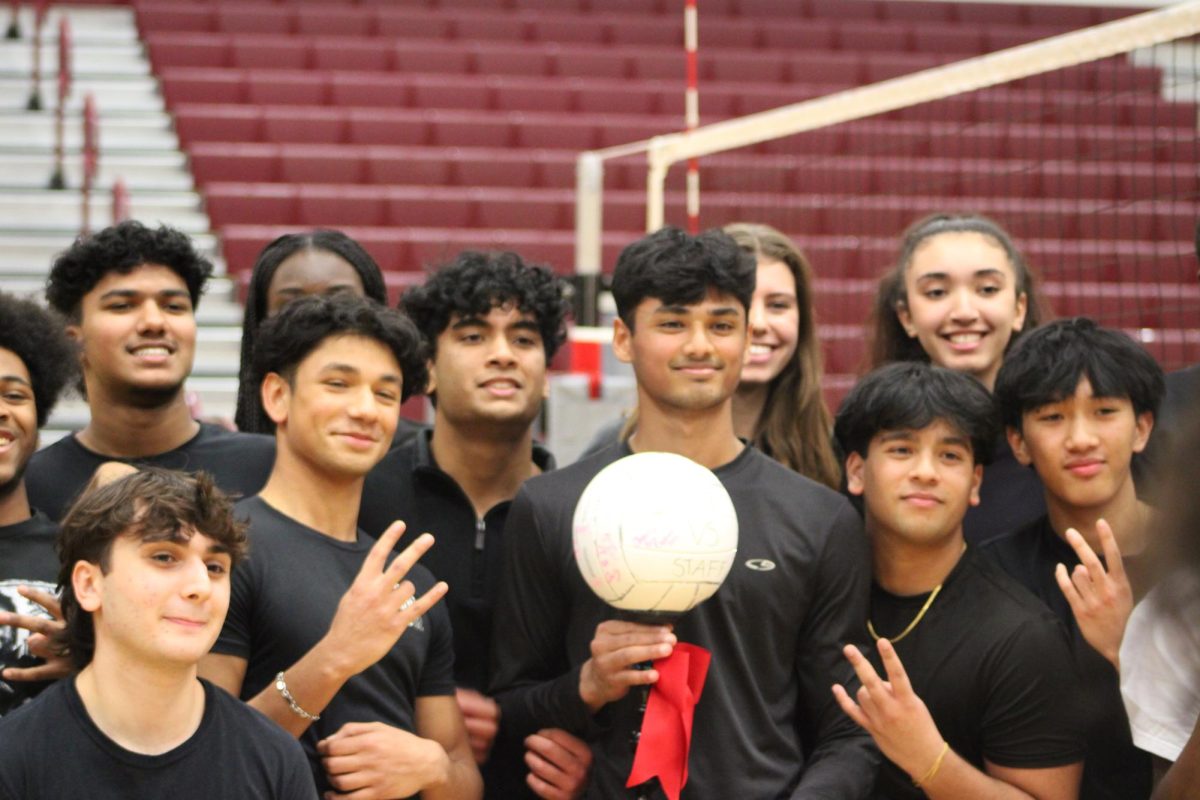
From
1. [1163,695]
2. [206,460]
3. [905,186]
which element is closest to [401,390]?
[206,460]

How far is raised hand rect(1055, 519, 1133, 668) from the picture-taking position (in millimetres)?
3396

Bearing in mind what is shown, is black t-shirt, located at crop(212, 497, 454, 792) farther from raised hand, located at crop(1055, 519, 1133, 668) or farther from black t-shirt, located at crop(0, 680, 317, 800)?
raised hand, located at crop(1055, 519, 1133, 668)

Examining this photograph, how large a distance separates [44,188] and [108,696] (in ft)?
31.2

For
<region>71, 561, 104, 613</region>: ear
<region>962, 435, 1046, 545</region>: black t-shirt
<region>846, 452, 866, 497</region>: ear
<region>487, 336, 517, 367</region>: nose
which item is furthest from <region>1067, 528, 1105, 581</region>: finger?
<region>71, 561, 104, 613</region>: ear

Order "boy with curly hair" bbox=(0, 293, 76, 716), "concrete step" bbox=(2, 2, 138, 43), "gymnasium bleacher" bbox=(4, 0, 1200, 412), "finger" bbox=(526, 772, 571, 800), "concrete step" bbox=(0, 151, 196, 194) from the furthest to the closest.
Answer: "concrete step" bbox=(2, 2, 138, 43) → "concrete step" bbox=(0, 151, 196, 194) → "gymnasium bleacher" bbox=(4, 0, 1200, 412) → "finger" bbox=(526, 772, 571, 800) → "boy with curly hair" bbox=(0, 293, 76, 716)

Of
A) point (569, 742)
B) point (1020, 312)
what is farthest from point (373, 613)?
point (1020, 312)

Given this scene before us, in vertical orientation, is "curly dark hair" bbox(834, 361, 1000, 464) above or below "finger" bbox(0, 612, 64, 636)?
above

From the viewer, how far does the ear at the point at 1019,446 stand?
13.1 ft

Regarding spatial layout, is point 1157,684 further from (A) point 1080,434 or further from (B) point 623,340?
(B) point 623,340

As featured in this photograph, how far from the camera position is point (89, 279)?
417 cm

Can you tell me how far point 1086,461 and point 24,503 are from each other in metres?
2.49

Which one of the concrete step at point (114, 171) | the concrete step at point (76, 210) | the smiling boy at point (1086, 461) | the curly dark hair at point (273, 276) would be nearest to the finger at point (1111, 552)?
the smiling boy at point (1086, 461)

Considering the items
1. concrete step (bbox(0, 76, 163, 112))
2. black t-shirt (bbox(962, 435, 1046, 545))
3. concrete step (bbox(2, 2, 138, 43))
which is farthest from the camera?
concrete step (bbox(2, 2, 138, 43))

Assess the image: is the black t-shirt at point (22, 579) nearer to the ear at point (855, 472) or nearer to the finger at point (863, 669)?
the finger at point (863, 669)
